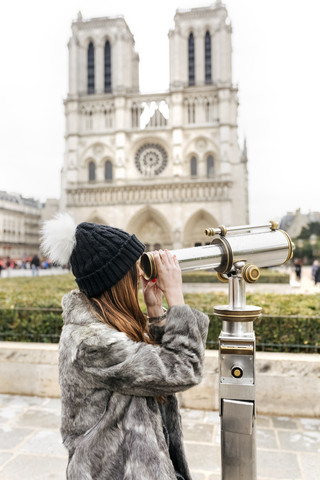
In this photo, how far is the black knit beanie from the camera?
→ 124 cm

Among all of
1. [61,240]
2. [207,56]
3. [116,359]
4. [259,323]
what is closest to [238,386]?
[116,359]

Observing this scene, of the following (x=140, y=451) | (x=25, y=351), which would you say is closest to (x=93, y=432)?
(x=140, y=451)

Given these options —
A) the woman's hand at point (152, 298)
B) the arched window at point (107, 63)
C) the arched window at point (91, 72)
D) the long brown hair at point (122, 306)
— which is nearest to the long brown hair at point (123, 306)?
the long brown hair at point (122, 306)

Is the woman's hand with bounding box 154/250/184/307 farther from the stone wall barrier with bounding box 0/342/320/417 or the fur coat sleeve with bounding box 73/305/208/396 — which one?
the stone wall barrier with bounding box 0/342/320/417

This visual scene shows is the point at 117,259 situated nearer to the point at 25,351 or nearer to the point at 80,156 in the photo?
the point at 25,351

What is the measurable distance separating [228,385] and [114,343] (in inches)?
21.6

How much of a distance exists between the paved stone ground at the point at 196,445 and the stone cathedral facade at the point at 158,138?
29.4 metres

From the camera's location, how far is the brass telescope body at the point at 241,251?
1388 millimetres

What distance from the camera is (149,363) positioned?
1.13m

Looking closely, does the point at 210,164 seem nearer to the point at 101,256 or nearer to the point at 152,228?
the point at 152,228

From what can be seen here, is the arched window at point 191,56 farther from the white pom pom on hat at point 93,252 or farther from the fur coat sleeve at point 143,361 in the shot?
the fur coat sleeve at point 143,361

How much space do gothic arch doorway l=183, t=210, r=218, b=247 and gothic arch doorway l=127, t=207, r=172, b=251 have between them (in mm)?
1578

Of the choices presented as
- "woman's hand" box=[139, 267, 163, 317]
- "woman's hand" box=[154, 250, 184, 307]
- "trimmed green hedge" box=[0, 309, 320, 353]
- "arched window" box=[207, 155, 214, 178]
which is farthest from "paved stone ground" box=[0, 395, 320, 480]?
"arched window" box=[207, 155, 214, 178]

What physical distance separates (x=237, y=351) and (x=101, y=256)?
64 cm
